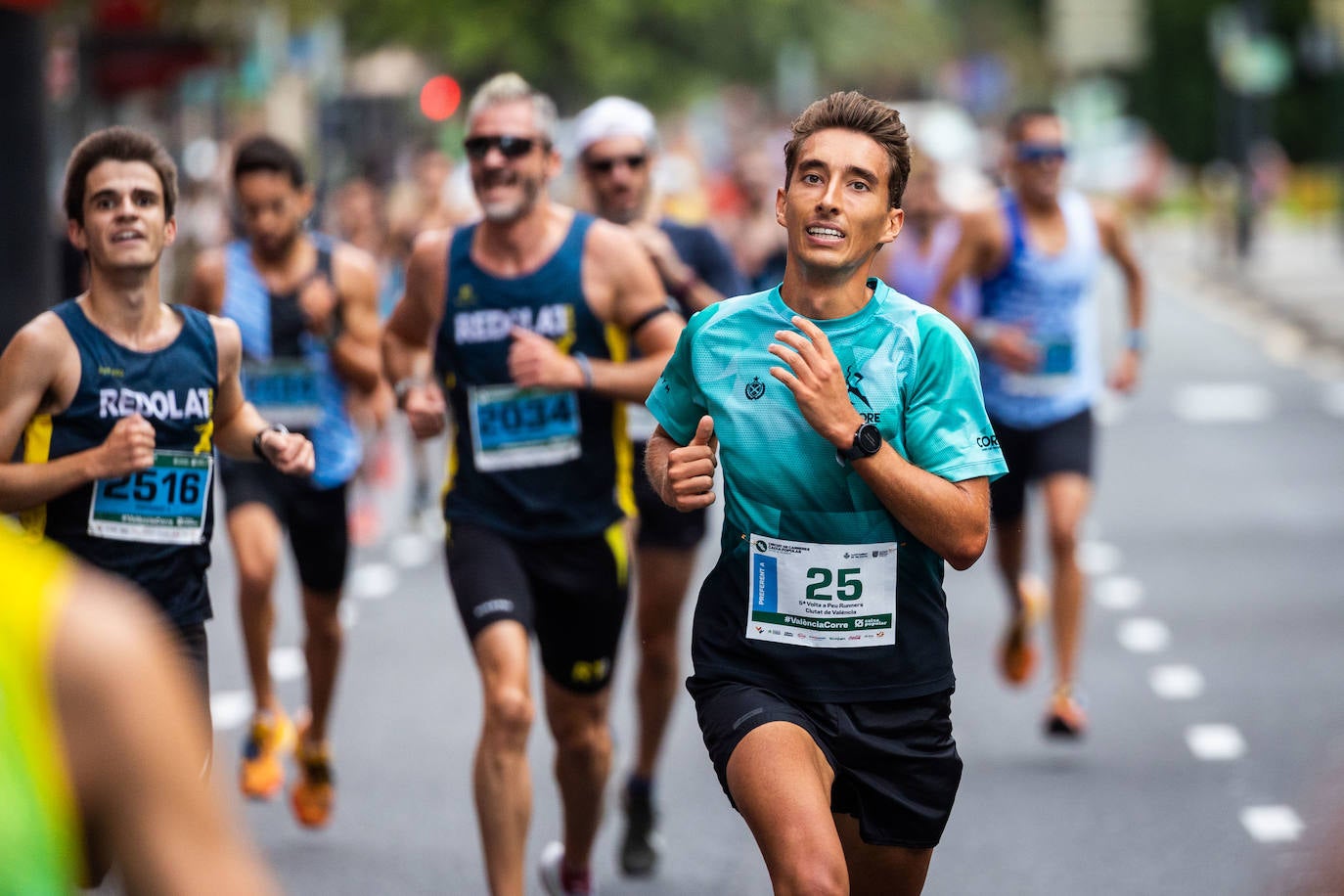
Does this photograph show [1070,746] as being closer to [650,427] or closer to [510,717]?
[650,427]

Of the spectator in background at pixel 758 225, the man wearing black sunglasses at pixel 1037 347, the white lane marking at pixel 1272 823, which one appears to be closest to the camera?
the white lane marking at pixel 1272 823

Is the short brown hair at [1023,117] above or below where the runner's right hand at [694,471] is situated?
above

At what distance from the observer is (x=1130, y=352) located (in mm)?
9180

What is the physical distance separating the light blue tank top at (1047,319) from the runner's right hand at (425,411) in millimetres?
3167

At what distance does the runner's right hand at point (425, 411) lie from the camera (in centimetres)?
570

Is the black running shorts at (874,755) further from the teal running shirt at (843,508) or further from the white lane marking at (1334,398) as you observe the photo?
the white lane marking at (1334,398)

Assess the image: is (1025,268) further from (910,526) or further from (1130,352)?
(910,526)

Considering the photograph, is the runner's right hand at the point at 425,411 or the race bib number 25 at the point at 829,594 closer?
the race bib number 25 at the point at 829,594

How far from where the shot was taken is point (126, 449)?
471cm

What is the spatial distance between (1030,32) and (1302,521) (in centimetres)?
7561

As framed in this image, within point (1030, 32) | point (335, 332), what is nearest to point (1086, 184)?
point (1030, 32)

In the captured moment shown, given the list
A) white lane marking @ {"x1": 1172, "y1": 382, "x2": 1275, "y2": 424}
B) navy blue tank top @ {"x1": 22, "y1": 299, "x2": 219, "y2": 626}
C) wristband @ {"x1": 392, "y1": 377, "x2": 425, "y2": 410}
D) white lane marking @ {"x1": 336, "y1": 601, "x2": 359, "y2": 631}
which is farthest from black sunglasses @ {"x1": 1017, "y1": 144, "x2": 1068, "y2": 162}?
white lane marking @ {"x1": 1172, "y1": 382, "x2": 1275, "y2": 424}

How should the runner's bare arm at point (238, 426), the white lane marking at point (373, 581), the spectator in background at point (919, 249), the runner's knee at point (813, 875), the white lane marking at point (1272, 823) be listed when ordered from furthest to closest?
the white lane marking at point (373, 581), the spectator in background at point (919, 249), the white lane marking at point (1272, 823), the runner's bare arm at point (238, 426), the runner's knee at point (813, 875)

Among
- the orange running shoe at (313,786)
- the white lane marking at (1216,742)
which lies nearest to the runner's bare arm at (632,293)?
the orange running shoe at (313,786)
